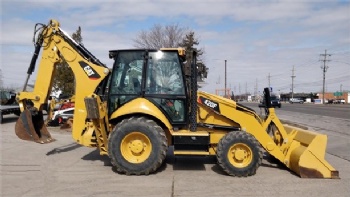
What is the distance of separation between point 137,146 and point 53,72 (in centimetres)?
304

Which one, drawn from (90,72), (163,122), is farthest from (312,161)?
(90,72)

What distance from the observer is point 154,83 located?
7727 mm

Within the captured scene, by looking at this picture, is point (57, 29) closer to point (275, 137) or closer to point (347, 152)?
point (275, 137)

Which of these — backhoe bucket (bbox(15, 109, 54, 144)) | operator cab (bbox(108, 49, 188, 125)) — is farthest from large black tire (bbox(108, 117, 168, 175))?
backhoe bucket (bbox(15, 109, 54, 144))

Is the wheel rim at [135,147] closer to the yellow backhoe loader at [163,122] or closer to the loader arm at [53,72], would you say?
the yellow backhoe loader at [163,122]

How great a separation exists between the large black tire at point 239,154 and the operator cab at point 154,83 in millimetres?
1073

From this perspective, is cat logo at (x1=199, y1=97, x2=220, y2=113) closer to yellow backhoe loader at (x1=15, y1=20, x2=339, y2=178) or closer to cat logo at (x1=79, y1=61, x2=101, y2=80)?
yellow backhoe loader at (x1=15, y1=20, x2=339, y2=178)

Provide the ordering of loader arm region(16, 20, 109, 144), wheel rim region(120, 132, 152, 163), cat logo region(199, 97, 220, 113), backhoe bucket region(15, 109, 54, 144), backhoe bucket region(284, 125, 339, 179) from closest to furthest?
1. backhoe bucket region(284, 125, 339, 179)
2. wheel rim region(120, 132, 152, 163)
3. cat logo region(199, 97, 220, 113)
4. loader arm region(16, 20, 109, 144)
5. backhoe bucket region(15, 109, 54, 144)

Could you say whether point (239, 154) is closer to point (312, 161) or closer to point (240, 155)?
point (240, 155)

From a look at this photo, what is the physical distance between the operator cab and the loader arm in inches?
23.5

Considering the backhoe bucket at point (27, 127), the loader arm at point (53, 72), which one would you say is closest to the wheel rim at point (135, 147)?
the loader arm at point (53, 72)

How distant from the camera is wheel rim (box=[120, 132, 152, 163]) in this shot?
7387mm

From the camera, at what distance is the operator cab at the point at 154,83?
768 centimetres

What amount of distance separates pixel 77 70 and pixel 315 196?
5658 mm
